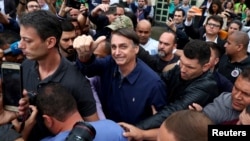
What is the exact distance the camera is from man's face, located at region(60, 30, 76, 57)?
2.95 meters

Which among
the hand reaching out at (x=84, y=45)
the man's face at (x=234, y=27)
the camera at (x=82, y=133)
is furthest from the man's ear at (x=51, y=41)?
the man's face at (x=234, y=27)

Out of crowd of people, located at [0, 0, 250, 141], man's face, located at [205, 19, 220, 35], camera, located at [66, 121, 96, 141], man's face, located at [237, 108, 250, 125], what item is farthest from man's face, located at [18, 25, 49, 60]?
man's face, located at [205, 19, 220, 35]

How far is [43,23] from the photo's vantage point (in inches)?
72.8

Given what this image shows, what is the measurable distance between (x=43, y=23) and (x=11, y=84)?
41cm

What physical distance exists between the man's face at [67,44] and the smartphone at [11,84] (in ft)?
3.77

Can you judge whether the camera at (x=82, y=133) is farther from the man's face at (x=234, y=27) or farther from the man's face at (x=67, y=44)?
the man's face at (x=234, y=27)

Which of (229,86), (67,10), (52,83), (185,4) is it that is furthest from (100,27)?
(185,4)

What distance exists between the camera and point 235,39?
3.77 meters

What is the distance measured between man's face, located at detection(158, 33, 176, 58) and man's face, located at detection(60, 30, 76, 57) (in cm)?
111

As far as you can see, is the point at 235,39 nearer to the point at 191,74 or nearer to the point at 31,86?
the point at 191,74

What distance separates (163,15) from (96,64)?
9.43 meters

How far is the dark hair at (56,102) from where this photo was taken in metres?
1.64

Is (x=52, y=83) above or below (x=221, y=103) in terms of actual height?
above

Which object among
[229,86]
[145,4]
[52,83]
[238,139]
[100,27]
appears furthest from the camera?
[145,4]
